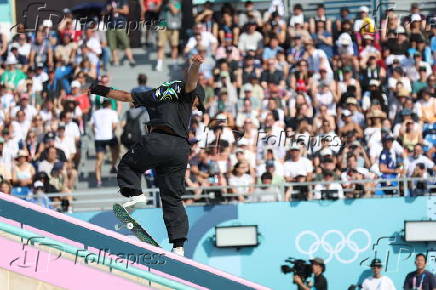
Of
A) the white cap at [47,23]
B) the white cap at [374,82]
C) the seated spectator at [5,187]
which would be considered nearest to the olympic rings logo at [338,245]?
the white cap at [374,82]

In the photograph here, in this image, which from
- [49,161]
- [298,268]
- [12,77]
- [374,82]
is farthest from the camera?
[12,77]

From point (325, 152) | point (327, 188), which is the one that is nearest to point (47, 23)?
point (325, 152)

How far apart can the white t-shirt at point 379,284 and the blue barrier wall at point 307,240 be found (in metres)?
0.46

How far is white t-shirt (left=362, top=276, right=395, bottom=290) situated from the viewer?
17703mm

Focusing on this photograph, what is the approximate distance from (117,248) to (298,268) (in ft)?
25.9

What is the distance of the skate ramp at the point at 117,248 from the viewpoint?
1027 cm

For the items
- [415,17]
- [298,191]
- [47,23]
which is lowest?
[298,191]

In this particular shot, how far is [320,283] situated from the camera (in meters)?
17.8

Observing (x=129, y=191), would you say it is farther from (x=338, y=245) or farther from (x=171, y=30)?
(x=171, y=30)

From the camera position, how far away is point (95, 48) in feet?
72.7

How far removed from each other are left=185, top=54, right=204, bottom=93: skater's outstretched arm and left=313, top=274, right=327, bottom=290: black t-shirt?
7.36m

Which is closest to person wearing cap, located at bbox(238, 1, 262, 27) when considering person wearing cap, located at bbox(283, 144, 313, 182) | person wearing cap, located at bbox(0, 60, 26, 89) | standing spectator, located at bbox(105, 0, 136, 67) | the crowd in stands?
the crowd in stands

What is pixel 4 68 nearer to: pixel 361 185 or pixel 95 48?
pixel 95 48

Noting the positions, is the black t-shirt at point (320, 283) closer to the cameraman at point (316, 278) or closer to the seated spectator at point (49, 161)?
the cameraman at point (316, 278)
